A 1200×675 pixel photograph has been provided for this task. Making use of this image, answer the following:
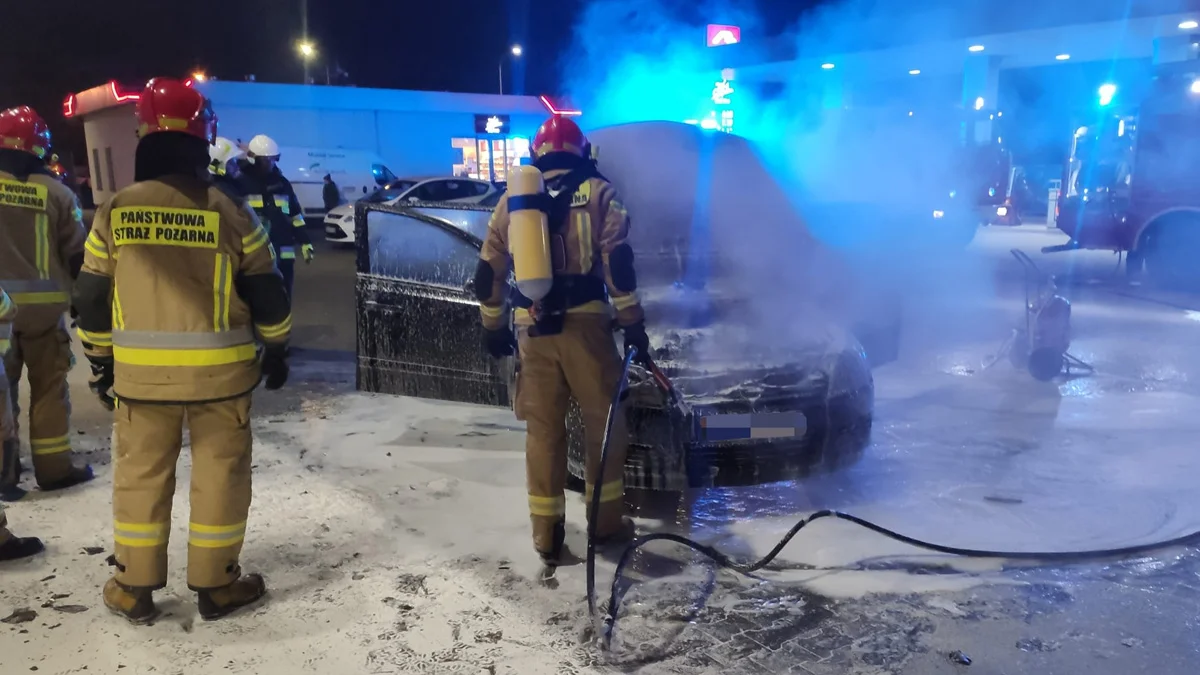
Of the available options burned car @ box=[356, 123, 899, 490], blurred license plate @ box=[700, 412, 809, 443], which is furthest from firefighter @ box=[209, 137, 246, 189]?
blurred license plate @ box=[700, 412, 809, 443]

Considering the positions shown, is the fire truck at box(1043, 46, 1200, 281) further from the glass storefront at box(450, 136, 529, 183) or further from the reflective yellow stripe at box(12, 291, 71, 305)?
the glass storefront at box(450, 136, 529, 183)

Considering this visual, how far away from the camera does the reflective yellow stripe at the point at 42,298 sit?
4.02m

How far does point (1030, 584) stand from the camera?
3.32 m

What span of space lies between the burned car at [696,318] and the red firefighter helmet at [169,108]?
2025 mm

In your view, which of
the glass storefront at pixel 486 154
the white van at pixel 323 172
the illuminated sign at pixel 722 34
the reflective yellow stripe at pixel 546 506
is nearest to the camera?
the reflective yellow stripe at pixel 546 506

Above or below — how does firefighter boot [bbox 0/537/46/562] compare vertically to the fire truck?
below

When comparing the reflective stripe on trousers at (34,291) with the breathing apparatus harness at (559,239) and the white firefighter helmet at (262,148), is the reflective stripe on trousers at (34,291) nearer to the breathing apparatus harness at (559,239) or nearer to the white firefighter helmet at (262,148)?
the breathing apparatus harness at (559,239)

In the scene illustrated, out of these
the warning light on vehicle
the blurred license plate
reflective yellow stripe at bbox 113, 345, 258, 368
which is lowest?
the blurred license plate

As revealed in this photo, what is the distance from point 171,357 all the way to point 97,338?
1.08 feet

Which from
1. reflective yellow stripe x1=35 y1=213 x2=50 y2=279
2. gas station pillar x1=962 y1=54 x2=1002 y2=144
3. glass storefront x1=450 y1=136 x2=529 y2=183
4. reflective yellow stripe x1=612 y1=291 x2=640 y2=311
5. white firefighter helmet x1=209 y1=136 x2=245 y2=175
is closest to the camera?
reflective yellow stripe x1=612 y1=291 x2=640 y2=311

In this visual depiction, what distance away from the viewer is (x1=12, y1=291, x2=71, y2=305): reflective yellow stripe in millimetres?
4020

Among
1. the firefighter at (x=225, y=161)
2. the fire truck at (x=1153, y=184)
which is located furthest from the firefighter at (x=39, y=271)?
the fire truck at (x=1153, y=184)

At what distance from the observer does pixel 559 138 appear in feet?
11.4

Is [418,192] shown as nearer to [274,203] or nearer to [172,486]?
[274,203]
